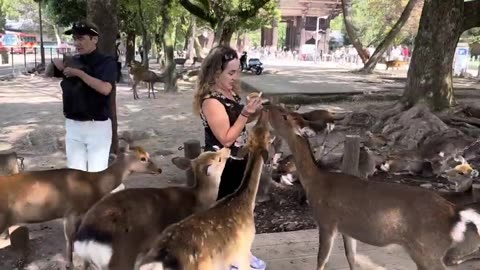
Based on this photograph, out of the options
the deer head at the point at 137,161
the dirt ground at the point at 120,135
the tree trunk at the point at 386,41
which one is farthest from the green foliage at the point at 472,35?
the deer head at the point at 137,161

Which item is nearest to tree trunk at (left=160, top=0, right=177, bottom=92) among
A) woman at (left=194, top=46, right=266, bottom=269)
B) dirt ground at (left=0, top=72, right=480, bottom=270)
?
dirt ground at (left=0, top=72, right=480, bottom=270)

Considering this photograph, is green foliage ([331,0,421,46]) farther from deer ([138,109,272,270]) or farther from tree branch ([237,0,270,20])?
deer ([138,109,272,270])

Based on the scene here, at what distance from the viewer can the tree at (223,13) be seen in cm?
2156


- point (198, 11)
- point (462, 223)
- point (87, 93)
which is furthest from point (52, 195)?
point (198, 11)

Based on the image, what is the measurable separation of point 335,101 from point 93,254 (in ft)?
45.0

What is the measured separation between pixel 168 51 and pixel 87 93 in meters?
17.1

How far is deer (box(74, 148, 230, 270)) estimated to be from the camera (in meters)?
3.12

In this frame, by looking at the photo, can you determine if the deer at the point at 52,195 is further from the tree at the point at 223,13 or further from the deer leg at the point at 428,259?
the tree at the point at 223,13

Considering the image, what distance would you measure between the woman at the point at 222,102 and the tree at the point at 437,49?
7.92 meters

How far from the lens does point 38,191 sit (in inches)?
160

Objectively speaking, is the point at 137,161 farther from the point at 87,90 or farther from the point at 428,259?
the point at 428,259

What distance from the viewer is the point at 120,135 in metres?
9.73

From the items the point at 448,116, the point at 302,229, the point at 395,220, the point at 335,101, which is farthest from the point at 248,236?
the point at 335,101

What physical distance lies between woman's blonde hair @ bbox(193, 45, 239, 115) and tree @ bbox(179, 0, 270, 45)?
17.8m
